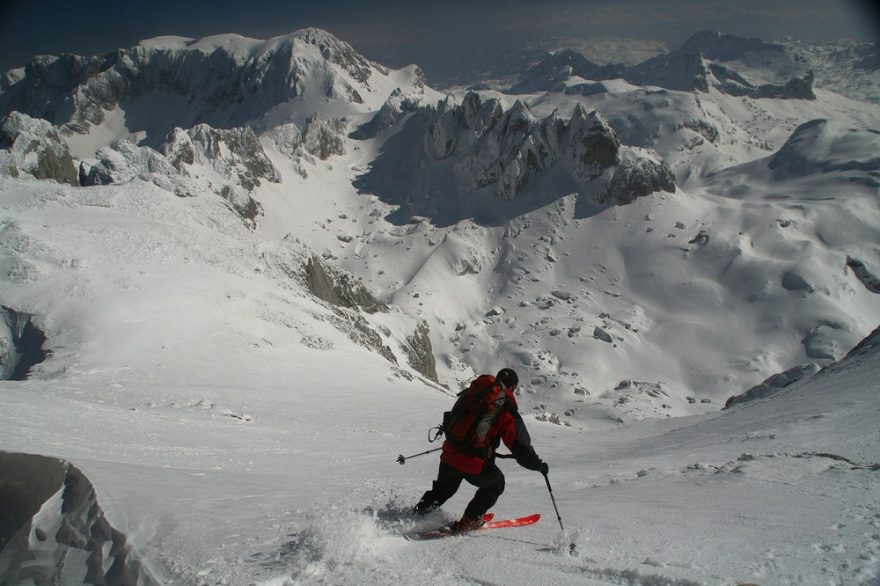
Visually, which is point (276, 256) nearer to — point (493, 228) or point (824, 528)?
point (824, 528)

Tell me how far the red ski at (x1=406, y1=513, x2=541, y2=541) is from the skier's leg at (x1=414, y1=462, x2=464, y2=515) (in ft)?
1.42

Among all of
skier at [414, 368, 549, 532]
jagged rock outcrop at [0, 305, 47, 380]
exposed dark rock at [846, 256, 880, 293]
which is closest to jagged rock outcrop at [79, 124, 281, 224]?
jagged rock outcrop at [0, 305, 47, 380]

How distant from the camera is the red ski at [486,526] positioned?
20.5 feet

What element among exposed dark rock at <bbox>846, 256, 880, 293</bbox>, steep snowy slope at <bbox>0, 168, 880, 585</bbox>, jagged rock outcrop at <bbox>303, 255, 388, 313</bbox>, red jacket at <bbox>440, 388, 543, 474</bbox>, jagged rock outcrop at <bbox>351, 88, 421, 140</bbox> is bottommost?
exposed dark rock at <bbox>846, 256, 880, 293</bbox>

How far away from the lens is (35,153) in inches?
2379

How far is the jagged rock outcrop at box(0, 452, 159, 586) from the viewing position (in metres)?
4.90

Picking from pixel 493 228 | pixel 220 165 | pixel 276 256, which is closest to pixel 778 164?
pixel 493 228

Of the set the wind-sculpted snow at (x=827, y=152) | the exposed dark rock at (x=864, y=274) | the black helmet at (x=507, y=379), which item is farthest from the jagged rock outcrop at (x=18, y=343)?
the wind-sculpted snow at (x=827, y=152)

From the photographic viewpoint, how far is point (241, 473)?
10.2 metres

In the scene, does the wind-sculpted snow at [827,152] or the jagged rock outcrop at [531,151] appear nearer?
the jagged rock outcrop at [531,151]

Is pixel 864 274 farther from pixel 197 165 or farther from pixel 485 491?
pixel 197 165

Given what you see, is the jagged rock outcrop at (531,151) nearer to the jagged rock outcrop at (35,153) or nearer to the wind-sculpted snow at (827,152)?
the wind-sculpted snow at (827,152)

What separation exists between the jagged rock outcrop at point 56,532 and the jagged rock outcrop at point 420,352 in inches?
1909

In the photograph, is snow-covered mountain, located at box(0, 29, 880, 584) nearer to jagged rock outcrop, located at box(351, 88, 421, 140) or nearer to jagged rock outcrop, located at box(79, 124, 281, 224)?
jagged rock outcrop, located at box(79, 124, 281, 224)
